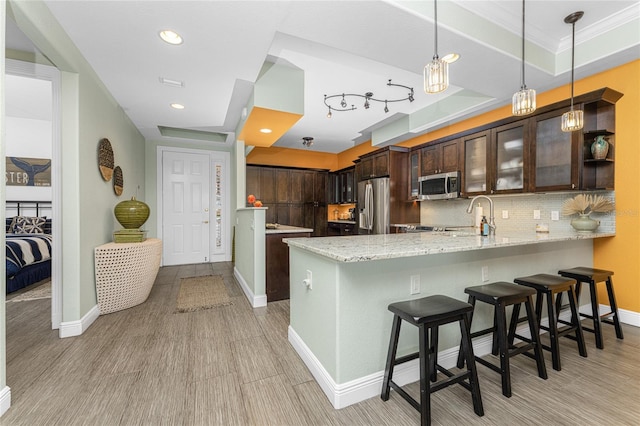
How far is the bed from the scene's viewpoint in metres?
3.67

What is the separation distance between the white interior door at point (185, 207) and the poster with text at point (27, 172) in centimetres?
226

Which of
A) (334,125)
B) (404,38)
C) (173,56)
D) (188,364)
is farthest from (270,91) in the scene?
(188,364)

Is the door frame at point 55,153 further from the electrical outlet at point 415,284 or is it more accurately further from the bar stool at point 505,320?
the bar stool at point 505,320

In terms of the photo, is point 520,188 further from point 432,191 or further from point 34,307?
point 34,307

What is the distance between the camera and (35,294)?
12.1 feet

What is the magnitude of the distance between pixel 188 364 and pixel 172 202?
439cm

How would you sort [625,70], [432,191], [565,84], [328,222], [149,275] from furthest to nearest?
[328,222]
[432,191]
[149,275]
[565,84]
[625,70]

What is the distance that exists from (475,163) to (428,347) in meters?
3.22

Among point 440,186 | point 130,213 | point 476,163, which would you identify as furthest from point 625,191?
point 130,213

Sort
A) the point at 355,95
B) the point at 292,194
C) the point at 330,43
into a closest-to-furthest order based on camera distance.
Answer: the point at 330,43
the point at 355,95
the point at 292,194

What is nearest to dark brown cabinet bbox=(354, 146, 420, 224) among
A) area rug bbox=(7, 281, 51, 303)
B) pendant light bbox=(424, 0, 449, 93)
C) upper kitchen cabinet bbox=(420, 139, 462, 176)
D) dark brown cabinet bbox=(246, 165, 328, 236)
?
upper kitchen cabinet bbox=(420, 139, 462, 176)

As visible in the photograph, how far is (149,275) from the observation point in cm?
337

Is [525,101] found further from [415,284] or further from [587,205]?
[415,284]

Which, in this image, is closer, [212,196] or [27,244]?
[27,244]
